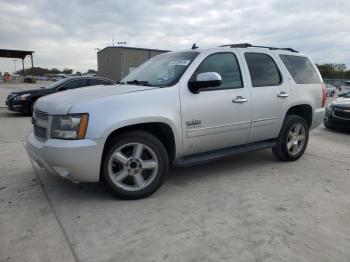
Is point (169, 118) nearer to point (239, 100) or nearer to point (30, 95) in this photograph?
point (239, 100)

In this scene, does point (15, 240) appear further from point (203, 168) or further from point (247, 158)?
point (247, 158)

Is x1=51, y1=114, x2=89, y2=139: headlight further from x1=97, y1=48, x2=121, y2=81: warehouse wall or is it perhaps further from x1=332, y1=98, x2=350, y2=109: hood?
x1=97, y1=48, x2=121, y2=81: warehouse wall

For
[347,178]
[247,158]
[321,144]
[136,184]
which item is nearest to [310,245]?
[136,184]

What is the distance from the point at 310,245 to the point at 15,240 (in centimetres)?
257

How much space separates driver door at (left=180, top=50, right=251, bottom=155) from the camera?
409cm

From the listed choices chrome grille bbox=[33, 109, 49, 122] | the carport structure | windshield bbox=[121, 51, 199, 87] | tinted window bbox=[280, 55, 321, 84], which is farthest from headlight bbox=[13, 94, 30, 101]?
the carport structure

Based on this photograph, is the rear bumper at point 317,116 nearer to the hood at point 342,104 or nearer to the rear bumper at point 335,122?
the rear bumper at point 335,122

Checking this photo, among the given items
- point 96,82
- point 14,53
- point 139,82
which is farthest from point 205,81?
point 14,53

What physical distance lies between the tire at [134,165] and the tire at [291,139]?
7.47ft

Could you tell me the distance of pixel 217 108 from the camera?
430cm

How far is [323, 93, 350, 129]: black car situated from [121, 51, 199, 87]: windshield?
20.2 feet

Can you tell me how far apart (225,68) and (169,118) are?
123 cm

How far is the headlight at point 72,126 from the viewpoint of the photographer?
3.44 m

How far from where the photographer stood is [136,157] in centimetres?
378
